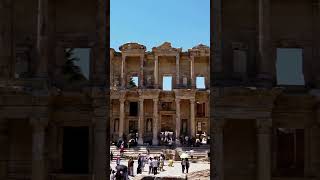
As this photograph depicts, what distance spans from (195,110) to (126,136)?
7.41 m

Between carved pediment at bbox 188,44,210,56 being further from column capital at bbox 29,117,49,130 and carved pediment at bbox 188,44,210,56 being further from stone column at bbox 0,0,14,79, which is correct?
column capital at bbox 29,117,49,130

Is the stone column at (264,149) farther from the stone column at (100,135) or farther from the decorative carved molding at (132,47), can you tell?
the decorative carved molding at (132,47)

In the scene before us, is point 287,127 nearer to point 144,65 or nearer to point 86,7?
point 86,7

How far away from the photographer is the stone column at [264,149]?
49.8 ft

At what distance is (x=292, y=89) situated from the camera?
16281 mm

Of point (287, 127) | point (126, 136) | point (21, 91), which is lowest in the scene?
point (126, 136)

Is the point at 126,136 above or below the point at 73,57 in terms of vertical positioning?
below

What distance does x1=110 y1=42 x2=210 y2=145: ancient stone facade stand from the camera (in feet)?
161

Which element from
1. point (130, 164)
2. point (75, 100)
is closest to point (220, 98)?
point (75, 100)

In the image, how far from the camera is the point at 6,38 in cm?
1642

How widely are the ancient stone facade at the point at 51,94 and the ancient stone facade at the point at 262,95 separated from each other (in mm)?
3705

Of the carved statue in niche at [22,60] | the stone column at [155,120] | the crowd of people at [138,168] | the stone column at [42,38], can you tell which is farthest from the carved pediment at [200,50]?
the stone column at [42,38]

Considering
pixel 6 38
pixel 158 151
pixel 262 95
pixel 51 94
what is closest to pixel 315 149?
pixel 262 95

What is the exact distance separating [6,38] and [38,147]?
3.89 m
